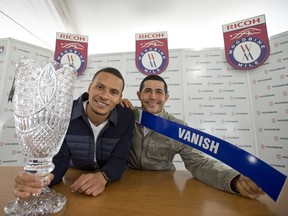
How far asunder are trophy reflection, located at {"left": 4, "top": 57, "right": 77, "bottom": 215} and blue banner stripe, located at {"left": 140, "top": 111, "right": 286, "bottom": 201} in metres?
0.44

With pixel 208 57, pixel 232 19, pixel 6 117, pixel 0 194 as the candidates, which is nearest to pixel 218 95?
pixel 208 57

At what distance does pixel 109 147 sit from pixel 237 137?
185cm

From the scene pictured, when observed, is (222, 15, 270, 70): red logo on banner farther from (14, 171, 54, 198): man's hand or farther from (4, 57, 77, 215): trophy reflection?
(14, 171, 54, 198): man's hand

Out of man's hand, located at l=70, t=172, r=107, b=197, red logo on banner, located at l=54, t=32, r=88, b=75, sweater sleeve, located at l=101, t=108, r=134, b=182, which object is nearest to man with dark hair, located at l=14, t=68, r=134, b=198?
sweater sleeve, located at l=101, t=108, r=134, b=182

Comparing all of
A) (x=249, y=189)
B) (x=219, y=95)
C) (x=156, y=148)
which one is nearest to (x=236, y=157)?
(x=249, y=189)

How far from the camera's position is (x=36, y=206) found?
0.35 m

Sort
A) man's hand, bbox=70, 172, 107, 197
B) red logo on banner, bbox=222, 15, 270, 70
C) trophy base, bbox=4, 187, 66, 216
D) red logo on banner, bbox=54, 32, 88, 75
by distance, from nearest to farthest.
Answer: trophy base, bbox=4, 187, 66, 216, man's hand, bbox=70, 172, 107, 197, red logo on banner, bbox=222, 15, 270, 70, red logo on banner, bbox=54, 32, 88, 75

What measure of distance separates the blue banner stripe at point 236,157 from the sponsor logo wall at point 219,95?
60.5 inches

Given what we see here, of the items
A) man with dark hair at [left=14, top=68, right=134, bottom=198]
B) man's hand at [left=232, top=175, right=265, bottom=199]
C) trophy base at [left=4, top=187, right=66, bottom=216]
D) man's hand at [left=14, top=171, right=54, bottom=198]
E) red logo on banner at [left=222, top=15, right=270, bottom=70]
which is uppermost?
red logo on banner at [left=222, top=15, right=270, bottom=70]

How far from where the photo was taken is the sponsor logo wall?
6.14 ft

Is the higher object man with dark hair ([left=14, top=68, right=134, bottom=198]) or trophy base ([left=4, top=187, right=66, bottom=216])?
man with dark hair ([left=14, top=68, right=134, bottom=198])

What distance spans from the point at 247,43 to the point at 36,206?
2333 millimetres

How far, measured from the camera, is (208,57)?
7.20 feet

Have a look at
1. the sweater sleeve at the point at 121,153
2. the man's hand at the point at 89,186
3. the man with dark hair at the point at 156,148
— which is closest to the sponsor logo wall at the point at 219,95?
the man with dark hair at the point at 156,148
